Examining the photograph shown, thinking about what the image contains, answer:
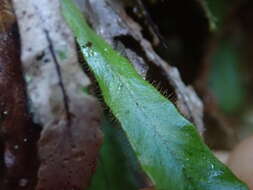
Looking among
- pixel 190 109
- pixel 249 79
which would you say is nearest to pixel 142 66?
pixel 190 109

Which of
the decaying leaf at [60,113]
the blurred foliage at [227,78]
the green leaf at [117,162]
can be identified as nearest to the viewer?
the decaying leaf at [60,113]

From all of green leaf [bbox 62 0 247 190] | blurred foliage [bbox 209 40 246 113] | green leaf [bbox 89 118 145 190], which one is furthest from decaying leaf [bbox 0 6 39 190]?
blurred foliage [bbox 209 40 246 113]

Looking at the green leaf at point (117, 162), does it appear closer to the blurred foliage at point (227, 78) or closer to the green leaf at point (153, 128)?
the green leaf at point (153, 128)

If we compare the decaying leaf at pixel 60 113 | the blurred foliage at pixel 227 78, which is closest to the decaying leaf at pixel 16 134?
the decaying leaf at pixel 60 113

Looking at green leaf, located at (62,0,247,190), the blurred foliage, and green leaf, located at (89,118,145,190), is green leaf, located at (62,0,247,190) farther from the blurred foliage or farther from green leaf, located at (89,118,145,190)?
the blurred foliage

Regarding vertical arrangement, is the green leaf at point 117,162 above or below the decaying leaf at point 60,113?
below

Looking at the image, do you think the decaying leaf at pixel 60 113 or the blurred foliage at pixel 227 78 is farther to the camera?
the blurred foliage at pixel 227 78

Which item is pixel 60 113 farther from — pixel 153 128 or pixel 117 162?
pixel 117 162

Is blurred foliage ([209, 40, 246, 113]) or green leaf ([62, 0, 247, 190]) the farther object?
blurred foliage ([209, 40, 246, 113])
